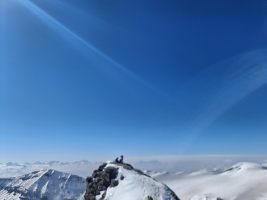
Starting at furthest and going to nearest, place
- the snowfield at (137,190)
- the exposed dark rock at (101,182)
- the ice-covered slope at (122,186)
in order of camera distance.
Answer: the exposed dark rock at (101,182), the ice-covered slope at (122,186), the snowfield at (137,190)

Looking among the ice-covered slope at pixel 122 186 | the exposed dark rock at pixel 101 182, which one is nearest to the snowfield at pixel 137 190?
the ice-covered slope at pixel 122 186

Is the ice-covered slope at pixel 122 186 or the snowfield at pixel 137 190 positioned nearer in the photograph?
the snowfield at pixel 137 190

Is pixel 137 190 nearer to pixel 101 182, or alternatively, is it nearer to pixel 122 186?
pixel 122 186

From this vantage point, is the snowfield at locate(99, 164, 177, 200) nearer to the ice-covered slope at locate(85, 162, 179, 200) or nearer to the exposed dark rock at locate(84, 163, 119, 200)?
the ice-covered slope at locate(85, 162, 179, 200)

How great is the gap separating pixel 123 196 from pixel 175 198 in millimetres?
12243

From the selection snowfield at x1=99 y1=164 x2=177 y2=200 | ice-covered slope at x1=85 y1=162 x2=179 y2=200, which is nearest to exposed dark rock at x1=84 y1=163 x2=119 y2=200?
ice-covered slope at x1=85 y1=162 x2=179 y2=200

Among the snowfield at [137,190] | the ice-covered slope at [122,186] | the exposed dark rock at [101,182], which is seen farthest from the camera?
the exposed dark rock at [101,182]

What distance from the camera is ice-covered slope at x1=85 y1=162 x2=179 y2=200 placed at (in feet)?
279

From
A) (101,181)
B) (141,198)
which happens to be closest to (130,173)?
(101,181)

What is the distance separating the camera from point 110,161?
117 metres

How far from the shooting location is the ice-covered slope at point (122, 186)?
85.1 meters

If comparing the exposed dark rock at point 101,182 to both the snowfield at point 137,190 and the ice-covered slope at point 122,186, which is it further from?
the snowfield at point 137,190

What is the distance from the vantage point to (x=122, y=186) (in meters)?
92.5

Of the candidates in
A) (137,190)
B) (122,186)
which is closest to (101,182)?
(122,186)
